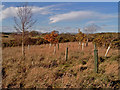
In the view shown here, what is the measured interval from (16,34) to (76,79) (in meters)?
7.52

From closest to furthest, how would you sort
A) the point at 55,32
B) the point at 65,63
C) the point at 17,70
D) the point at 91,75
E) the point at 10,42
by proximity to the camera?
the point at 91,75 → the point at 17,70 → the point at 65,63 → the point at 55,32 → the point at 10,42

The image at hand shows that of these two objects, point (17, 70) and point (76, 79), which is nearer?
point (76, 79)

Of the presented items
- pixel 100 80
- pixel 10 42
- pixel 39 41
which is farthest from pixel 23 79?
pixel 39 41

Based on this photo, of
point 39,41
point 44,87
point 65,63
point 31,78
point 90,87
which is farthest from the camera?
point 39,41

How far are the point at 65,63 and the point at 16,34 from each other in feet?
18.5

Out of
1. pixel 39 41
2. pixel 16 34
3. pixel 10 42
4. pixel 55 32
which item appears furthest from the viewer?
pixel 39 41

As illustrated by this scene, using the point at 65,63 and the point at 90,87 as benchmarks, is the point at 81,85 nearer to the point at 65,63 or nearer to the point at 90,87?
the point at 90,87

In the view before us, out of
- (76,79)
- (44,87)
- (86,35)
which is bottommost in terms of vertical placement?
(44,87)

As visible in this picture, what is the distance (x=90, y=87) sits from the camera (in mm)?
4203

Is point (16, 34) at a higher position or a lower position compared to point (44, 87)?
higher

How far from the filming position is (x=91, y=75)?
16.5 ft

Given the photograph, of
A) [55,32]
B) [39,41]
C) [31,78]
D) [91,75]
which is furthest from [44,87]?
[39,41]

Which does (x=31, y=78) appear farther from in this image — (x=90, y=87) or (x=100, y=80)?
(x=100, y=80)

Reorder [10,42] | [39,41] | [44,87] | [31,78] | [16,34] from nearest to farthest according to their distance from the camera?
1. [44,87]
2. [31,78]
3. [16,34]
4. [10,42]
5. [39,41]
